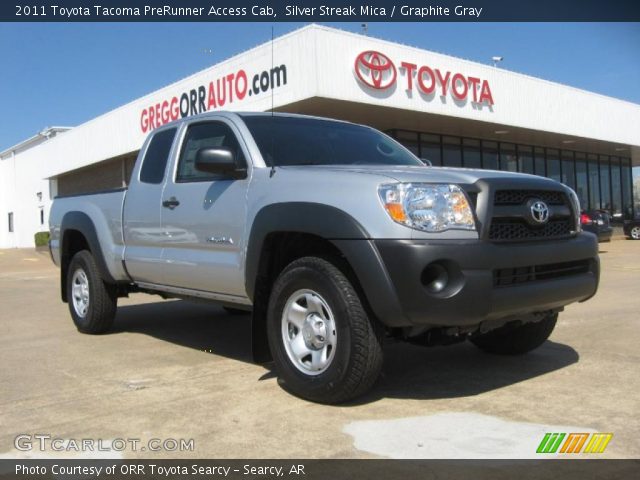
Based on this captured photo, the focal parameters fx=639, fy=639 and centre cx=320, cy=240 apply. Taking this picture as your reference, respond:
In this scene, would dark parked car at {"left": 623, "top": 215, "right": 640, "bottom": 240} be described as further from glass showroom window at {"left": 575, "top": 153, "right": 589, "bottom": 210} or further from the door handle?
the door handle

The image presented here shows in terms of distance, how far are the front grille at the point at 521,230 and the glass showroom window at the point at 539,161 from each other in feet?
75.5

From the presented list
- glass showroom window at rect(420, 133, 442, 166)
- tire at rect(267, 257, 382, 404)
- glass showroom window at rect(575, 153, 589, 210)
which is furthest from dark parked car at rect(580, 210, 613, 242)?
tire at rect(267, 257, 382, 404)

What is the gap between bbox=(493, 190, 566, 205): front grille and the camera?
3.93 m

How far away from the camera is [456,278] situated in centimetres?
363

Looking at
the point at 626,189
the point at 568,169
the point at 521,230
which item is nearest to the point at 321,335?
the point at 521,230

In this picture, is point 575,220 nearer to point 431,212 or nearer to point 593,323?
point 431,212

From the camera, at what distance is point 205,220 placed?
4.95 meters

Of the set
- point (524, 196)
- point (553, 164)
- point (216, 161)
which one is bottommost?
point (524, 196)

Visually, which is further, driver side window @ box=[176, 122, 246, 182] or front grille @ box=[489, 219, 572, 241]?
driver side window @ box=[176, 122, 246, 182]

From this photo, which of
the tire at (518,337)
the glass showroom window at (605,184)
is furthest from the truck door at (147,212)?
the glass showroom window at (605,184)

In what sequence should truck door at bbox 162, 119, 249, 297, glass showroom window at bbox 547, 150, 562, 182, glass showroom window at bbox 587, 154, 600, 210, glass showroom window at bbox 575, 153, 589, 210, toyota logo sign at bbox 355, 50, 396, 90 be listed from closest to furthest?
1. truck door at bbox 162, 119, 249, 297
2. toyota logo sign at bbox 355, 50, 396, 90
3. glass showroom window at bbox 547, 150, 562, 182
4. glass showroom window at bbox 575, 153, 589, 210
5. glass showroom window at bbox 587, 154, 600, 210

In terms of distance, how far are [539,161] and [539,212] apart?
77.4 feet

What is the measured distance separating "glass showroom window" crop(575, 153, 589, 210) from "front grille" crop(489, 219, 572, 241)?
2582 centimetres

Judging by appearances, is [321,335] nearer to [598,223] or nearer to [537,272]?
[537,272]
